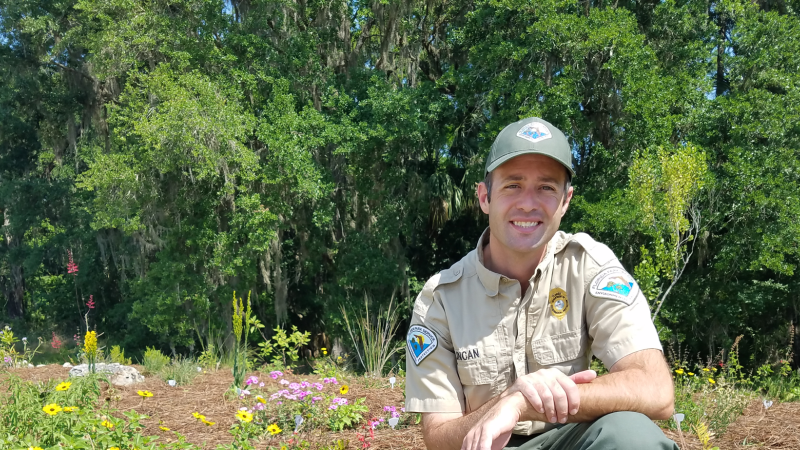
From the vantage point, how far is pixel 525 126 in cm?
221

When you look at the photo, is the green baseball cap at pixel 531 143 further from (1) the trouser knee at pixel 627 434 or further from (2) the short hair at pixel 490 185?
(1) the trouser knee at pixel 627 434

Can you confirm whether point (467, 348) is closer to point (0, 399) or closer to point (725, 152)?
point (0, 399)

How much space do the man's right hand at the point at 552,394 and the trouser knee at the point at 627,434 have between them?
9 centimetres

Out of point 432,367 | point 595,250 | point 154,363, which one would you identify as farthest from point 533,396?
point 154,363

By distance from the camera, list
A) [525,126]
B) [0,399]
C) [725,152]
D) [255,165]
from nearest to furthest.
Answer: [525,126] → [0,399] → [725,152] → [255,165]

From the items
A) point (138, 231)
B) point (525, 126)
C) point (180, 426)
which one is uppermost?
point (138, 231)

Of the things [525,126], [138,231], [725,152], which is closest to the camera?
[525,126]

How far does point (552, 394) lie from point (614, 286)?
466mm

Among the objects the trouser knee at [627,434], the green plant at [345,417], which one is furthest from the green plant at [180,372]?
the trouser knee at [627,434]

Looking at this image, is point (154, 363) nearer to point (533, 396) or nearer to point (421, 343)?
point (421, 343)

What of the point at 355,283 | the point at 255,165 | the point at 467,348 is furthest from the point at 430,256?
the point at 467,348

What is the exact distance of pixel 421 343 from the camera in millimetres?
2258

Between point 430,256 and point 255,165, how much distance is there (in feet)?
18.0

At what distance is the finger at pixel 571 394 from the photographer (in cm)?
183
